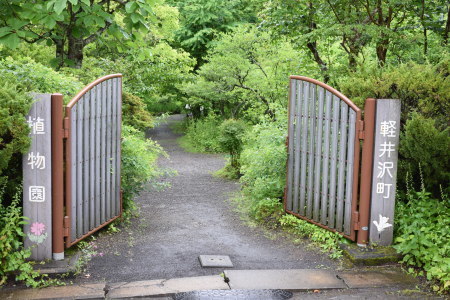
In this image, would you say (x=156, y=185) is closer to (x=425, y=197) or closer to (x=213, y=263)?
(x=213, y=263)

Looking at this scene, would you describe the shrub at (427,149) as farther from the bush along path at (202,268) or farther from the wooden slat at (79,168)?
the wooden slat at (79,168)

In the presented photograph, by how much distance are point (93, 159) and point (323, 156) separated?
9.66 ft

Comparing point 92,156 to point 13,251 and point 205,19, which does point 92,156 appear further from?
point 205,19

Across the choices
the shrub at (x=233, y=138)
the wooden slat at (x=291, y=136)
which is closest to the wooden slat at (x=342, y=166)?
the wooden slat at (x=291, y=136)

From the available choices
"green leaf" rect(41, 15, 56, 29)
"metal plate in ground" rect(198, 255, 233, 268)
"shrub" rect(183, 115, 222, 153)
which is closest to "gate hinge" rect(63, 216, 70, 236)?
"metal plate in ground" rect(198, 255, 233, 268)

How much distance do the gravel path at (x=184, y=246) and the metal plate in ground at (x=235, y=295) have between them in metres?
0.52

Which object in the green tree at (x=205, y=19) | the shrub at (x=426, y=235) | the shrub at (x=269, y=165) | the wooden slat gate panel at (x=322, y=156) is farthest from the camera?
the green tree at (x=205, y=19)

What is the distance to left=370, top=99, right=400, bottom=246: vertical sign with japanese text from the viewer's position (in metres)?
5.60

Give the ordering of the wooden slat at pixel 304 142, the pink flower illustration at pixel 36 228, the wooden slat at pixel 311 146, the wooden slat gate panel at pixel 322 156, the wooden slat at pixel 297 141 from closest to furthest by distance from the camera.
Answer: the pink flower illustration at pixel 36 228 → the wooden slat gate panel at pixel 322 156 → the wooden slat at pixel 311 146 → the wooden slat at pixel 304 142 → the wooden slat at pixel 297 141

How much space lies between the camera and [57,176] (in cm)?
517

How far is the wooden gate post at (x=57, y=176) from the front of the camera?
16.9 feet

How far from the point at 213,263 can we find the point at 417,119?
284 centimetres

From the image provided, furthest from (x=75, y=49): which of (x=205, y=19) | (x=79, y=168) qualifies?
(x=205, y=19)

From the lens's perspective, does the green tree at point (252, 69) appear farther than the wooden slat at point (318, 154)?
Yes
